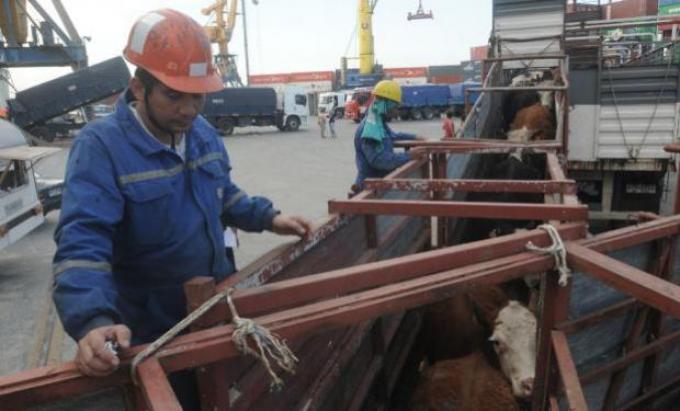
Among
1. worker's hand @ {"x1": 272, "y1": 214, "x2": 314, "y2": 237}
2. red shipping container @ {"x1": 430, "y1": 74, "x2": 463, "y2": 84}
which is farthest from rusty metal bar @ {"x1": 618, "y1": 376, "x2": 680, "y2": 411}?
red shipping container @ {"x1": 430, "y1": 74, "x2": 463, "y2": 84}

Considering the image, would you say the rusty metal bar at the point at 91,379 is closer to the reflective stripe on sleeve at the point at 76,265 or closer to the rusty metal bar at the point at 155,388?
the rusty metal bar at the point at 155,388

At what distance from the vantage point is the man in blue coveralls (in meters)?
1.75

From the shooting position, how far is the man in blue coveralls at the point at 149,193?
1.75 meters

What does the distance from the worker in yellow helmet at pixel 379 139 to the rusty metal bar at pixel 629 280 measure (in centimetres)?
262

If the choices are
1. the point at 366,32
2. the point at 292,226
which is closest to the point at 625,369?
the point at 292,226

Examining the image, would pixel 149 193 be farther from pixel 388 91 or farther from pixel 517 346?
pixel 388 91

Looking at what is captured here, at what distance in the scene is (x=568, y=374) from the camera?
213cm

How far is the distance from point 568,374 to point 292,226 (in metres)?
1.27

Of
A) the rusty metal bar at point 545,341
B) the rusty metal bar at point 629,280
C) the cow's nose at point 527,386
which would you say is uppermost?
the rusty metal bar at point 629,280

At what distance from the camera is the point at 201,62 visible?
6.58ft

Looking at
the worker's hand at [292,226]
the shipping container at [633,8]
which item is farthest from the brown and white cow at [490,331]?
the shipping container at [633,8]

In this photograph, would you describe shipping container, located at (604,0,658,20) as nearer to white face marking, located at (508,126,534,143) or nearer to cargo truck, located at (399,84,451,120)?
cargo truck, located at (399,84,451,120)

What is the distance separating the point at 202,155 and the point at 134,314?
675 mm

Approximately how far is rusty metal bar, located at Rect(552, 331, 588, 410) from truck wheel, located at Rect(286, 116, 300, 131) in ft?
99.0
